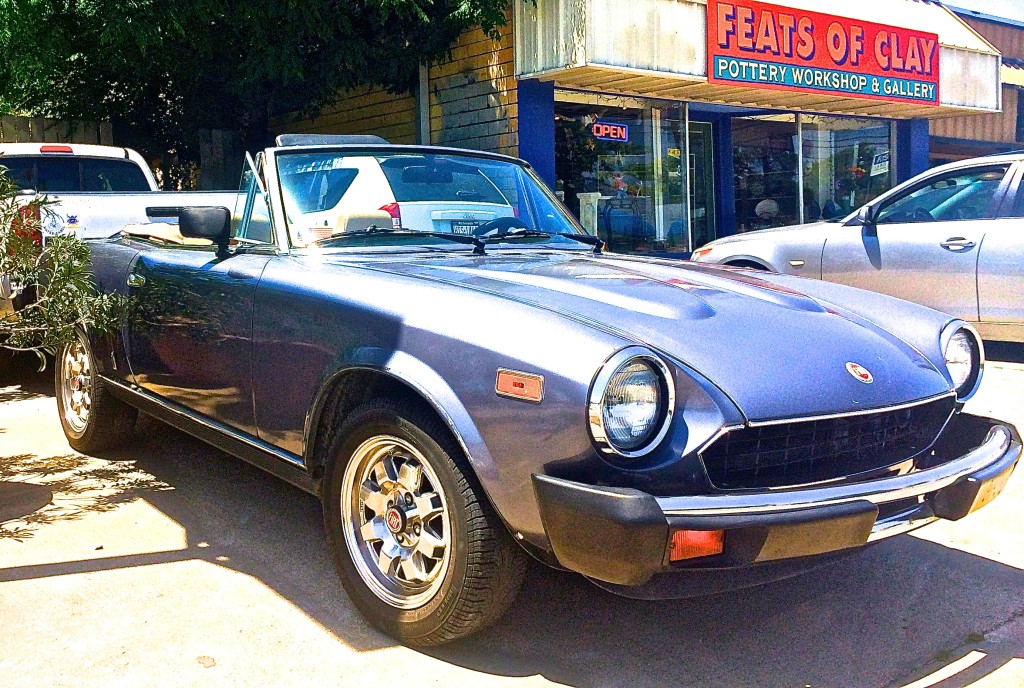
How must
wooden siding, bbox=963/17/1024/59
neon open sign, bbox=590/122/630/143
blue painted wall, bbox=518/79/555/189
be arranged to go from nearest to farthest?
blue painted wall, bbox=518/79/555/189, neon open sign, bbox=590/122/630/143, wooden siding, bbox=963/17/1024/59

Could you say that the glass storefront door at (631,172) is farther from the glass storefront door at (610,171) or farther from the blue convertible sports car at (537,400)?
the blue convertible sports car at (537,400)

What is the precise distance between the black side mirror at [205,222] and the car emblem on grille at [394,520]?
1.46 metres

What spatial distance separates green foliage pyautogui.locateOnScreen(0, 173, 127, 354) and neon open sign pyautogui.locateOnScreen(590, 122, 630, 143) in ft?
25.5

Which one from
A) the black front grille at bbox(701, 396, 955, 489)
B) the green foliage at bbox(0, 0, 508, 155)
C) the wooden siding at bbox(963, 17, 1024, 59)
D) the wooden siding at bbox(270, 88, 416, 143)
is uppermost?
the wooden siding at bbox(963, 17, 1024, 59)

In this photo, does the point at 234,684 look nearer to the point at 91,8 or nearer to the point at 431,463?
the point at 431,463

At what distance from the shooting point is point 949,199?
7766 millimetres

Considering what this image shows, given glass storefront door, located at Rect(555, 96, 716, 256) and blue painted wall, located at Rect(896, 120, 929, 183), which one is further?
blue painted wall, located at Rect(896, 120, 929, 183)

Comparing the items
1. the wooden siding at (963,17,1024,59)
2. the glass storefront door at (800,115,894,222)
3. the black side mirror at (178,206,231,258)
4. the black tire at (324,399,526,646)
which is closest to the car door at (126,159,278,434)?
the black side mirror at (178,206,231,258)

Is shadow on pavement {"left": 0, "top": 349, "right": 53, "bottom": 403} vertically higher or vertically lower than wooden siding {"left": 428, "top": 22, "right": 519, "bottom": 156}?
lower

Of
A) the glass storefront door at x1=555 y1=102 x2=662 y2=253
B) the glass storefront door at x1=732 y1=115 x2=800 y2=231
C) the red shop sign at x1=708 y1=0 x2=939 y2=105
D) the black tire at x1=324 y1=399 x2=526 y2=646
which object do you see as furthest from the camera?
the glass storefront door at x1=732 y1=115 x2=800 y2=231

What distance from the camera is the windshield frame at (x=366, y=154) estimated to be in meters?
3.78

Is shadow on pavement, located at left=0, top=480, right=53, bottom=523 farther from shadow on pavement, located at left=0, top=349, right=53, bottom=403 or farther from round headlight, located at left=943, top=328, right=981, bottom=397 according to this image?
round headlight, located at left=943, top=328, right=981, bottom=397

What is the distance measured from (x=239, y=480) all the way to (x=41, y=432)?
175 centimetres

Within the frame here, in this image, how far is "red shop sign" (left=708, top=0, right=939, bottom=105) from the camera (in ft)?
35.2
